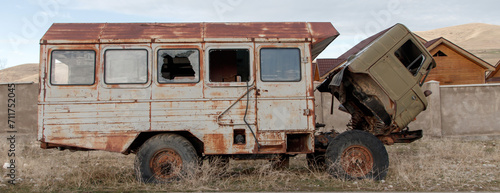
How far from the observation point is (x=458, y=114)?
14.0 metres

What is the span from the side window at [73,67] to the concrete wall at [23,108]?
8494mm

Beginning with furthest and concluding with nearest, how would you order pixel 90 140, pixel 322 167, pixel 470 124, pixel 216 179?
pixel 470 124
pixel 322 167
pixel 216 179
pixel 90 140

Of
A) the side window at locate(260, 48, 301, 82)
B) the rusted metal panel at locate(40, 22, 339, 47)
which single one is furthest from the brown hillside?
the side window at locate(260, 48, 301, 82)

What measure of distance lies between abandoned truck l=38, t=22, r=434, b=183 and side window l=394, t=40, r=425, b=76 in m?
0.22

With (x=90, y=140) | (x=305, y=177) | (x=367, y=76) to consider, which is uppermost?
(x=367, y=76)

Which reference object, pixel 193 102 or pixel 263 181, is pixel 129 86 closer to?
pixel 193 102

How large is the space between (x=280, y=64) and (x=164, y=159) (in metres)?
2.55

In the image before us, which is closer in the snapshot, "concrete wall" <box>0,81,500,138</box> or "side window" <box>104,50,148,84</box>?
"side window" <box>104,50,148,84</box>

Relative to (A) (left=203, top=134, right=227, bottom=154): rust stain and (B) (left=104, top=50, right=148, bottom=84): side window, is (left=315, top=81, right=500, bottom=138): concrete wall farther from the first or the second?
(B) (left=104, top=50, right=148, bottom=84): side window

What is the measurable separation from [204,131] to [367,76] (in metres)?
3.02

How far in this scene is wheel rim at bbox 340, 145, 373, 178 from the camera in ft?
21.9

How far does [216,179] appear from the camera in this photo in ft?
22.4

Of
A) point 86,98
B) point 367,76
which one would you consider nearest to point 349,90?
point 367,76

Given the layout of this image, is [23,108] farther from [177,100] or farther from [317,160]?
[317,160]
